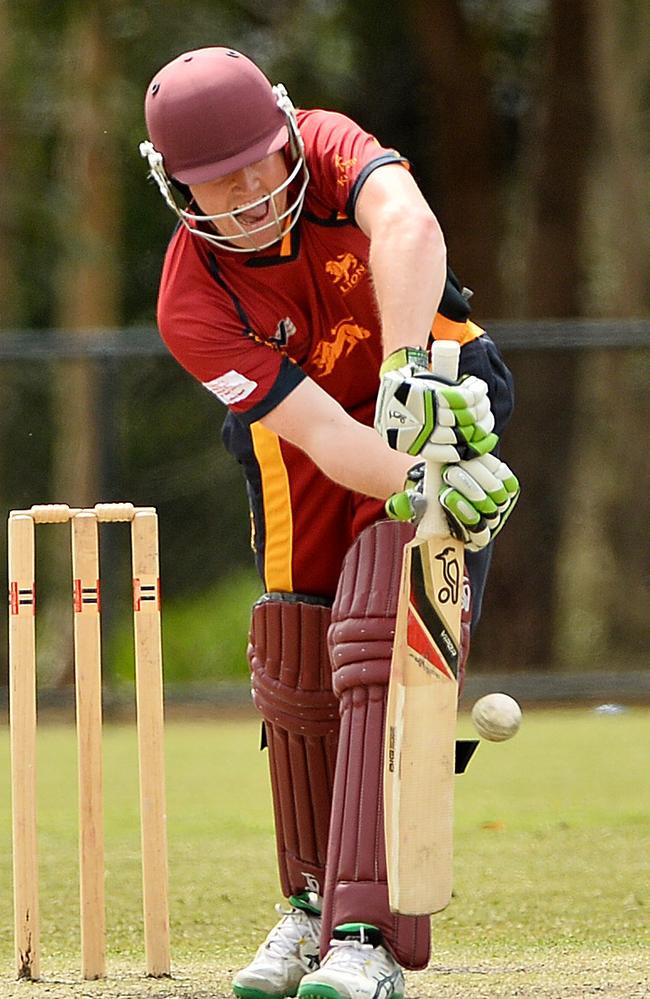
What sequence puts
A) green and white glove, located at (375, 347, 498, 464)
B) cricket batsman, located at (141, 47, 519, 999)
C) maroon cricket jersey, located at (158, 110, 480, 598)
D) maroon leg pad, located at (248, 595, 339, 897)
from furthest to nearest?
maroon leg pad, located at (248, 595, 339, 897)
maroon cricket jersey, located at (158, 110, 480, 598)
cricket batsman, located at (141, 47, 519, 999)
green and white glove, located at (375, 347, 498, 464)

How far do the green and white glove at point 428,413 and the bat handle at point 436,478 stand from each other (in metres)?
0.02

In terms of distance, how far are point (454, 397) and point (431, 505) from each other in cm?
18

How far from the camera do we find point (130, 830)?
5605 millimetres

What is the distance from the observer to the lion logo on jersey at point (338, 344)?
3197 mm

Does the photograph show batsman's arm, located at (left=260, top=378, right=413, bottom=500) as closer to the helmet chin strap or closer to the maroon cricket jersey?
the maroon cricket jersey

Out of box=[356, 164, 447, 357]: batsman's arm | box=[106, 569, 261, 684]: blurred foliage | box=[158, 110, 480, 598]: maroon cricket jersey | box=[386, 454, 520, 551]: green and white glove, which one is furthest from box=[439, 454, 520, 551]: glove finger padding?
box=[106, 569, 261, 684]: blurred foliage

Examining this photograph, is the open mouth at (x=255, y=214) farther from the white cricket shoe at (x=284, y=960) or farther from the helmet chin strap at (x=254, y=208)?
the white cricket shoe at (x=284, y=960)

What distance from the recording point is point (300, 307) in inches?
126

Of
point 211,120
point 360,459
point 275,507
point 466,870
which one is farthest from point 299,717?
point 466,870

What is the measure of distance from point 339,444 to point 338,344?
0.26 metres

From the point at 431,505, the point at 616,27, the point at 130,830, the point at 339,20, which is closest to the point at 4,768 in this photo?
the point at 130,830

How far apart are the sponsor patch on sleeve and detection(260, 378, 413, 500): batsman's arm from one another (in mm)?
61

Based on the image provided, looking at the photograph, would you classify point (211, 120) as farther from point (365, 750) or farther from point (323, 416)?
point (365, 750)

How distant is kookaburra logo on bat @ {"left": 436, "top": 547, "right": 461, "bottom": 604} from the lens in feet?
9.32
